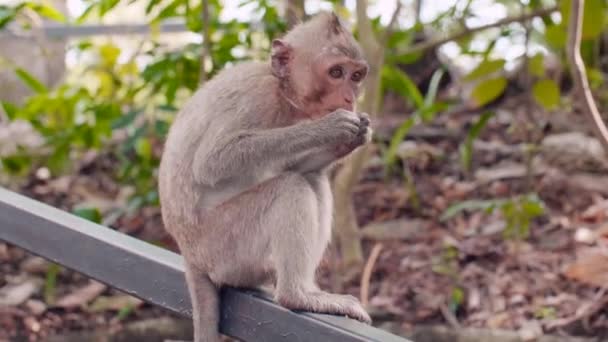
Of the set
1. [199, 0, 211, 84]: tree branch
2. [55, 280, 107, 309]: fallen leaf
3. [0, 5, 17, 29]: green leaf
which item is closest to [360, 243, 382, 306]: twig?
[199, 0, 211, 84]: tree branch

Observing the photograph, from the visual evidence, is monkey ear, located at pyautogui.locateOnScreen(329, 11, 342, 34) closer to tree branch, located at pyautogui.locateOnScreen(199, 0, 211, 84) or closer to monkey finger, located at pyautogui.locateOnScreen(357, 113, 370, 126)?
monkey finger, located at pyautogui.locateOnScreen(357, 113, 370, 126)

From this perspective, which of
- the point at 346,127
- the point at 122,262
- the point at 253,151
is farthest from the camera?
the point at 253,151

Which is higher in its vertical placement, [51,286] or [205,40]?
[205,40]

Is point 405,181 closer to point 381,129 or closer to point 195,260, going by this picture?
point 381,129

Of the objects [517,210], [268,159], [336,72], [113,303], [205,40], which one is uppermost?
[336,72]

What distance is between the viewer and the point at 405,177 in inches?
264

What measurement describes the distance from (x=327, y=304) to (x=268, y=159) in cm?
52

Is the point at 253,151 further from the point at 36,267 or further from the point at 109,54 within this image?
the point at 36,267

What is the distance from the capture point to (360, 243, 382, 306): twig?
5.31m

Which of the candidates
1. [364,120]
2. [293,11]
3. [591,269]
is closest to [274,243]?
[364,120]

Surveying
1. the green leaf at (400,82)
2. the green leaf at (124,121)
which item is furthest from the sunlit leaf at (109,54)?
the green leaf at (400,82)

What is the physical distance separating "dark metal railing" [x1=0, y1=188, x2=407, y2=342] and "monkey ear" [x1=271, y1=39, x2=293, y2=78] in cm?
76

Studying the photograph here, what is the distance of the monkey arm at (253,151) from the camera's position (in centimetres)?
333

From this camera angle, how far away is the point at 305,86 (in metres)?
3.49
